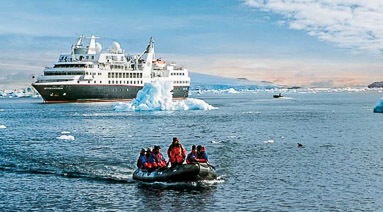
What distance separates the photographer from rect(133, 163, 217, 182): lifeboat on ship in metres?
28.5

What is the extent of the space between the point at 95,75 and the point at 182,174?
102m

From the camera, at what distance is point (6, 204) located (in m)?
Answer: 24.3

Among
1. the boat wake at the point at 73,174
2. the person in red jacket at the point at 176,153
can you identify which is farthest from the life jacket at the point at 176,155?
the boat wake at the point at 73,174

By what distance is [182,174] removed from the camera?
28.6 m

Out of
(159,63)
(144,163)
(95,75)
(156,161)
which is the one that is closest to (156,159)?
(156,161)

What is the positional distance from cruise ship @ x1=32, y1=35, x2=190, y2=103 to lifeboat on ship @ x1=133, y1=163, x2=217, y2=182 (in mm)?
96686

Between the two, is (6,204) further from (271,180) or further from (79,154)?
(79,154)

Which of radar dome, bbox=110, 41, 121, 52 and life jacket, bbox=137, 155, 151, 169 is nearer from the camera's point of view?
life jacket, bbox=137, 155, 151, 169

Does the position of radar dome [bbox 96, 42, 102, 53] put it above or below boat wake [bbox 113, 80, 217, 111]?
above

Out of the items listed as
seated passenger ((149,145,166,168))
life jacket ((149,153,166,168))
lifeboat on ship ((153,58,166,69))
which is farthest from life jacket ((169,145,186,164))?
lifeboat on ship ((153,58,166,69))

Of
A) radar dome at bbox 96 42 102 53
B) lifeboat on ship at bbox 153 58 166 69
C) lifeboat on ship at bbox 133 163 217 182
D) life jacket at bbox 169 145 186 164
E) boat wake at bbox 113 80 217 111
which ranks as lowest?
lifeboat on ship at bbox 133 163 217 182

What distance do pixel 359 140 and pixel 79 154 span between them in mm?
24627

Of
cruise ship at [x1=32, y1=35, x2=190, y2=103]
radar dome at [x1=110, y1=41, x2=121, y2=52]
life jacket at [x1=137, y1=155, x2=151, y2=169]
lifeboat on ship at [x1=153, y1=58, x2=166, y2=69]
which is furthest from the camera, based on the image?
lifeboat on ship at [x1=153, y1=58, x2=166, y2=69]

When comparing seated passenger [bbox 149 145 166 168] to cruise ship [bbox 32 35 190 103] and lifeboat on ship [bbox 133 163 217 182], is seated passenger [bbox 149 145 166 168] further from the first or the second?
cruise ship [bbox 32 35 190 103]
